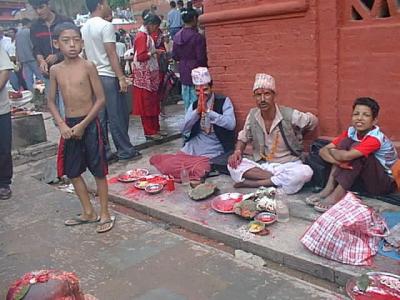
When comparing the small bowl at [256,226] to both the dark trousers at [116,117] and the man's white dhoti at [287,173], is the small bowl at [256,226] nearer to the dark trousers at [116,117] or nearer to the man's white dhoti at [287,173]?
the man's white dhoti at [287,173]

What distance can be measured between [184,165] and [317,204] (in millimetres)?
1696

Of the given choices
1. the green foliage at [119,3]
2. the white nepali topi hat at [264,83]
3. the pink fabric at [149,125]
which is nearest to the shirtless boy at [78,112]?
the white nepali topi hat at [264,83]

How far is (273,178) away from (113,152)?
2621mm

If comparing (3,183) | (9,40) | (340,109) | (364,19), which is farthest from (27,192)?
(9,40)

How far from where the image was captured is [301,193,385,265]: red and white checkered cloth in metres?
3.06

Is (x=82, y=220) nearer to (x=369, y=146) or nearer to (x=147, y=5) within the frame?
(x=369, y=146)

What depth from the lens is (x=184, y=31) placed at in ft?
20.8

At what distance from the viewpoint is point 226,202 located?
4.20 m

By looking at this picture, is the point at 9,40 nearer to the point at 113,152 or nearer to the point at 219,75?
the point at 113,152

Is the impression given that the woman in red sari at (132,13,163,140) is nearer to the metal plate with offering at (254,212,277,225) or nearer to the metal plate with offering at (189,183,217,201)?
the metal plate with offering at (189,183,217,201)

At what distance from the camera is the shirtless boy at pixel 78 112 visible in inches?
152

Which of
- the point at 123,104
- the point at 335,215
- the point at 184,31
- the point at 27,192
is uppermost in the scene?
the point at 184,31

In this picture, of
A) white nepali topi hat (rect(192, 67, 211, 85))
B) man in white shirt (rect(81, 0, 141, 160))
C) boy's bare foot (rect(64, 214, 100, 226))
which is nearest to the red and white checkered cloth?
boy's bare foot (rect(64, 214, 100, 226))

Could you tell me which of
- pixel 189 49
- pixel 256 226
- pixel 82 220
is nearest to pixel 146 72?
pixel 189 49
